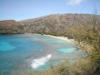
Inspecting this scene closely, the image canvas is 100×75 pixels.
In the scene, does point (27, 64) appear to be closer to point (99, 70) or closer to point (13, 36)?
point (99, 70)

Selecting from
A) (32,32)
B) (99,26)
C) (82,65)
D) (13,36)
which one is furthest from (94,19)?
(32,32)

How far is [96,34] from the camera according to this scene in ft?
11.4

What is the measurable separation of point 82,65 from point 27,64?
22.1 ft

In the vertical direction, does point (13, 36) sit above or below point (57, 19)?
below

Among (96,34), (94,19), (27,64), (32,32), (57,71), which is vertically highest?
(94,19)

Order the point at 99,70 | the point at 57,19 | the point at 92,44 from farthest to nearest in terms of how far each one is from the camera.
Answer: the point at 57,19
the point at 92,44
the point at 99,70

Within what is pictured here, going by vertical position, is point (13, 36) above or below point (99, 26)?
below

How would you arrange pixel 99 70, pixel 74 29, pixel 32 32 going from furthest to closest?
pixel 32 32 → pixel 74 29 → pixel 99 70

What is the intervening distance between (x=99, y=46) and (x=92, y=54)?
0.62ft

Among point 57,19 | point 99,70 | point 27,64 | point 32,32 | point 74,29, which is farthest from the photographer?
point 32,32

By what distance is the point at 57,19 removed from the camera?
27.9 meters

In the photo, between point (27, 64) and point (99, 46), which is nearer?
point (99, 46)

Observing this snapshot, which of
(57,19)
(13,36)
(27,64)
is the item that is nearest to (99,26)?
(27,64)

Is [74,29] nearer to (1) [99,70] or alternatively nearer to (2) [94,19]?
(2) [94,19]
